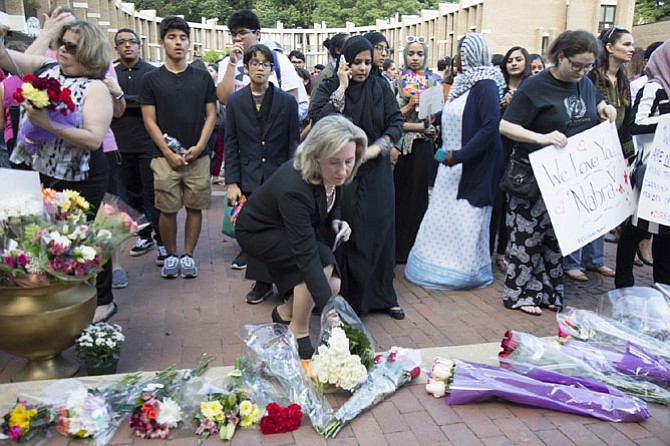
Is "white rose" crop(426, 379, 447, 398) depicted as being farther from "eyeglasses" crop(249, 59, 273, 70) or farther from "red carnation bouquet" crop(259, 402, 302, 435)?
"eyeglasses" crop(249, 59, 273, 70)

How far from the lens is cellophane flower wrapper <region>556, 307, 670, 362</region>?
3.52m

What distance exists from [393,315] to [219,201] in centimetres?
505

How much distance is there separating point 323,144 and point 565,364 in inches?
71.5

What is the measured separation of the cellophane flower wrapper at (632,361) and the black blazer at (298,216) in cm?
153

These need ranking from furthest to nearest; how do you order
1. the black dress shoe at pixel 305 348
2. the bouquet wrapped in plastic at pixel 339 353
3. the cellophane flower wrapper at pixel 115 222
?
the black dress shoe at pixel 305 348 < the cellophane flower wrapper at pixel 115 222 < the bouquet wrapped in plastic at pixel 339 353

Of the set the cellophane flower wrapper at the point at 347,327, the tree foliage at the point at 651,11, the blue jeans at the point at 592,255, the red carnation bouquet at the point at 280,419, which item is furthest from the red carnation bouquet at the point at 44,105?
the tree foliage at the point at 651,11

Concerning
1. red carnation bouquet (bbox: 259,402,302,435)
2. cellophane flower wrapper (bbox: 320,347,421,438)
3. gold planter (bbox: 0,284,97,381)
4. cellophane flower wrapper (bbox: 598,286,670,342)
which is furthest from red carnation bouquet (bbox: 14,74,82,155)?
cellophane flower wrapper (bbox: 598,286,670,342)

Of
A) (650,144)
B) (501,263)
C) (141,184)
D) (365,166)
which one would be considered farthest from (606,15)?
(365,166)

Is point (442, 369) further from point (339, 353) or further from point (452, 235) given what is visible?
point (452, 235)

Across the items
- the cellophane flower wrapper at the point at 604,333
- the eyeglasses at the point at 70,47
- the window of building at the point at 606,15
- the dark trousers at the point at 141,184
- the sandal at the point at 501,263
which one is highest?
the window of building at the point at 606,15

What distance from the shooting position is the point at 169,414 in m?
2.80

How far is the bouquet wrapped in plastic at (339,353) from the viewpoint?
304cm

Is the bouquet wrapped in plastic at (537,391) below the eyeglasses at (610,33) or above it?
below

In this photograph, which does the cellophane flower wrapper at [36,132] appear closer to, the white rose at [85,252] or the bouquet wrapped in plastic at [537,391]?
the white rose at [85,252]
